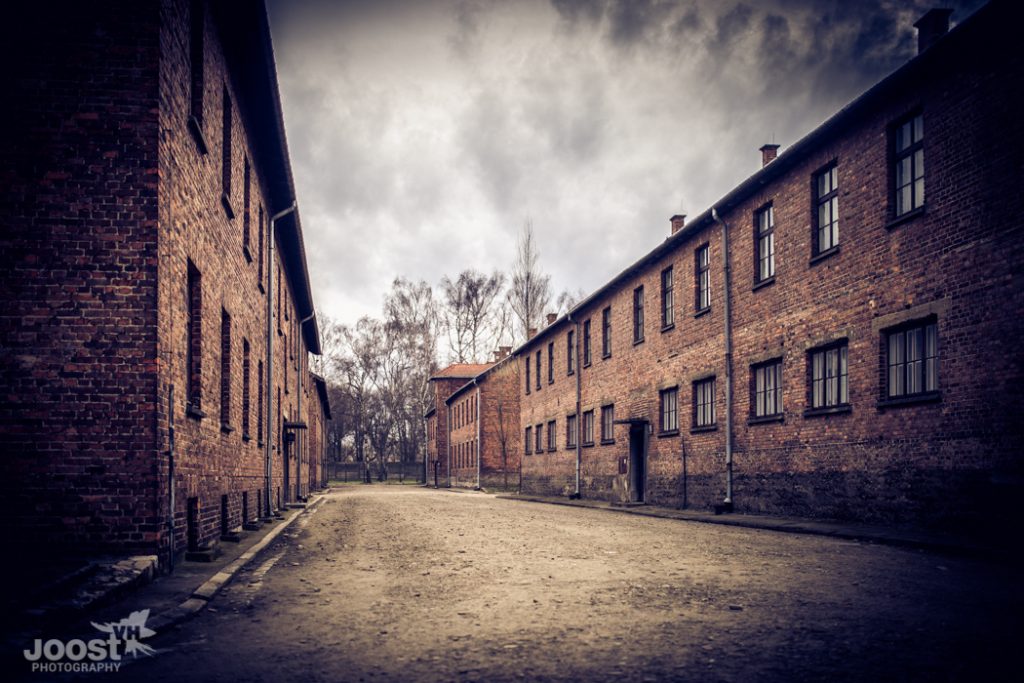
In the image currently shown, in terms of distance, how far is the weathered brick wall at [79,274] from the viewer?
23.8 ft

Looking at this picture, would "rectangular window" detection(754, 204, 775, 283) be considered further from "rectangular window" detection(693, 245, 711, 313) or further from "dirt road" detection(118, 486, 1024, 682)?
"dirt road" detection(118, 486, 1024, 682)

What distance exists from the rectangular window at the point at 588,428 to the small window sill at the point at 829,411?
13.0 metres

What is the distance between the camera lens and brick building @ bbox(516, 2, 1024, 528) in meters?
11.3

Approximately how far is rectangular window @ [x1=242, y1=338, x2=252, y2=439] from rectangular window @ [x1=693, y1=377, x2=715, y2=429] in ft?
33.7

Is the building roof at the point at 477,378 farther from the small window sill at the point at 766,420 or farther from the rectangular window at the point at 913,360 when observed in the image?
the rectangular window at the point at 913,360

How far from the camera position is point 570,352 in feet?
104

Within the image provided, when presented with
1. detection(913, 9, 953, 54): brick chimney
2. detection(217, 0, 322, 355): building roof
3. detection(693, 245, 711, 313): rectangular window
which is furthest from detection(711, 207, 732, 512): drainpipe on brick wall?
detection(217, 0, 322, 355): building roof

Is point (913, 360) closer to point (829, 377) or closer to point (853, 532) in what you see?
point (829, 377)

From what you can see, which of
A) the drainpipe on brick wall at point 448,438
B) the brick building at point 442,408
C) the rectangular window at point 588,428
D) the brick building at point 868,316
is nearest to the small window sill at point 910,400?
the brick building at point 868,316

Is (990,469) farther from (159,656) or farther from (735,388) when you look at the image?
(159,656)

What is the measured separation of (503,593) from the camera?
706cm

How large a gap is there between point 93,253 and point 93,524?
2372mm

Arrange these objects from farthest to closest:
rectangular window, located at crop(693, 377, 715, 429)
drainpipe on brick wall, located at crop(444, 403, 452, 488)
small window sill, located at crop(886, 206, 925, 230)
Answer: drainpipe on brick wall, located at crop(444, 403, 452, 488) → rectangular window, located at crop(693, 377, 715, 429) → small window sill, located at crop(886, 206, 925, 230)

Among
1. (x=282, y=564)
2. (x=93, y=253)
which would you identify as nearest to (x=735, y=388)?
(x=282, y=564)
